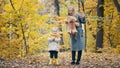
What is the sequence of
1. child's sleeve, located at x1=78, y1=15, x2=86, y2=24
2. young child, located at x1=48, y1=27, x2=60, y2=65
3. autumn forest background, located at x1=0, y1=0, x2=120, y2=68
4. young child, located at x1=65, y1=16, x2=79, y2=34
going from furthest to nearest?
autumn forest background, located at x1=0, y1=0, x2=120, y2=68
young child, located at x1=48, y1=27, x2=60, y2=65
child's sleeve, located at x1=78, y1=15, x2=86, y2=24
young child, located at x1=65, y1=16, x2=79, y2=34

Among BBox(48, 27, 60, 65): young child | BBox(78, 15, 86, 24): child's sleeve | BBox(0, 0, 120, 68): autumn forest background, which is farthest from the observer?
BBox(0, 0, 120, 68): autumn forest background

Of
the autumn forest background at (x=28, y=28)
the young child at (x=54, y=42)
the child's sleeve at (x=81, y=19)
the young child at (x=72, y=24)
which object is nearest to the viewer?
the young child at (x=72, y=24)

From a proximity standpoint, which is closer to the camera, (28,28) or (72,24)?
(72,24)

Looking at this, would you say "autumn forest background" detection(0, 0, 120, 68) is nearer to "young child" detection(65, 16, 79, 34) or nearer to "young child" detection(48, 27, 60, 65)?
"young child" detection(48, 27, 60, 65)

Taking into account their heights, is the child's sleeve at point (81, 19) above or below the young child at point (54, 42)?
above

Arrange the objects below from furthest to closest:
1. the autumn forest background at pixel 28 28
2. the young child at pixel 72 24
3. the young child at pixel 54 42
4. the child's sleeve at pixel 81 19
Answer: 1. the autumn forest background at pixel 28 28
2. the young child at pixel 54 42
3. the child's sleeve at pixel 81 19
4. the young child at pixel 72 24

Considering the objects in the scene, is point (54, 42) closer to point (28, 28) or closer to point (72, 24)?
point (72, 24)

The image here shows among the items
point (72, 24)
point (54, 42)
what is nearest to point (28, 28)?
point (54, 42)

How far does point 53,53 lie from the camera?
1080 cm

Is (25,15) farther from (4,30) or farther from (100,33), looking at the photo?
(100,33)

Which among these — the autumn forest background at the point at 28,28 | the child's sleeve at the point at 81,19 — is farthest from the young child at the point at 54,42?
the child's sleeve at the point at 81,19

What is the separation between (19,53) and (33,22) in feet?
6.80

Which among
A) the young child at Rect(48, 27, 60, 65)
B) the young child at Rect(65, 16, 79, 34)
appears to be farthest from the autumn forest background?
the young child at Rect(65, 16, 79, 34)

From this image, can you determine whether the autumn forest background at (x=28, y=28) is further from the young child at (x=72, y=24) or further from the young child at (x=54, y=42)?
the young child at (x=72, y=24)
